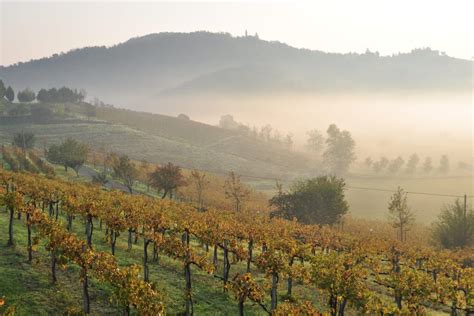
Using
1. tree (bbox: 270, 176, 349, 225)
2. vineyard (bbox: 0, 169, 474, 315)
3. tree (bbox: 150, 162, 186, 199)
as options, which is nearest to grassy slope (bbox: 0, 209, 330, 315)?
vineyard (bbox: 0, 169, 474, 315)

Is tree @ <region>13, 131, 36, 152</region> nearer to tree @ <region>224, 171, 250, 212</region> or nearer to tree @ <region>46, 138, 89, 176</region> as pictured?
tree @ <region>46, 138, 89, 176</region>

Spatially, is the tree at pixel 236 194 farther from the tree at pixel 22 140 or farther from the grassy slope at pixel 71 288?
the tree at pixel 22 140

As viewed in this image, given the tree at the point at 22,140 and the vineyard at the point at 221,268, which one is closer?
the vineyard at the point at 221,268

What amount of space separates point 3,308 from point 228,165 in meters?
173

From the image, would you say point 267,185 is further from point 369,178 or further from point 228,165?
point 369,178

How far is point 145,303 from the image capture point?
2252cm

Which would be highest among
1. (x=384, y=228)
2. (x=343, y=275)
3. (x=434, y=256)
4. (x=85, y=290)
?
(x=343, y=275)

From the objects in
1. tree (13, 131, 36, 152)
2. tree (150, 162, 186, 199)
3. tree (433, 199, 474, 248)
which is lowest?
tree (433, 199, 474, 248)

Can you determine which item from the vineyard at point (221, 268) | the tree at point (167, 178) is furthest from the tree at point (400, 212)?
the tree at point (167, 178)

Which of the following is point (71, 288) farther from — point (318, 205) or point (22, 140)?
point (22, 140)

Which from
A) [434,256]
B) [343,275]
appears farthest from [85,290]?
[434,256]

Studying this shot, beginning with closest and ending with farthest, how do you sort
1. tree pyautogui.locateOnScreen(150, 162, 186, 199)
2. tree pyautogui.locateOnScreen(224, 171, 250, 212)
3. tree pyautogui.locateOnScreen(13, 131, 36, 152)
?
tree pyautogui.locateOnScreen(150, 162, 186, 199), tree pyautogui.locateOnScreen(224, 171, 250, 212), tree pyautogui.locateOnScreen(13, 131, 36, 152)

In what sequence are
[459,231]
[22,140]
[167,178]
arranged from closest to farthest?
1. [459,231]
2. [167,178]
3. [22,140]

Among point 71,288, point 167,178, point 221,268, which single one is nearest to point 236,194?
point 167,178
